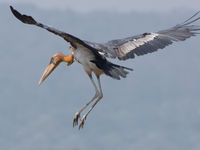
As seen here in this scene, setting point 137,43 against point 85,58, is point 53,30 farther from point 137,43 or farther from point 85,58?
point 137,43

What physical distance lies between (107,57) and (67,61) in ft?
4.67

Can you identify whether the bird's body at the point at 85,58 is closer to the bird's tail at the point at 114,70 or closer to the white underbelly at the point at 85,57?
the white underbelly at the point at 85,57

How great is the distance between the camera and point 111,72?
12.5m

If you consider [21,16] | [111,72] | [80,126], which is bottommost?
[80,126]

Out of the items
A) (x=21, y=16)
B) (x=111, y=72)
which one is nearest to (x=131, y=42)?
(x=111, y=72)

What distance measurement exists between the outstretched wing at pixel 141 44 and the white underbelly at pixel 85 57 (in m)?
0.23

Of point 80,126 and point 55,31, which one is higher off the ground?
point 55,31

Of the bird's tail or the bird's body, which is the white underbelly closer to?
the bird's body

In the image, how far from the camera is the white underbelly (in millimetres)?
A: 12898

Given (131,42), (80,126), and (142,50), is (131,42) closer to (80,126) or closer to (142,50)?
(142,50)

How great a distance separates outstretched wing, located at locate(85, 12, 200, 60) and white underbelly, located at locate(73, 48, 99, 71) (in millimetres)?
229

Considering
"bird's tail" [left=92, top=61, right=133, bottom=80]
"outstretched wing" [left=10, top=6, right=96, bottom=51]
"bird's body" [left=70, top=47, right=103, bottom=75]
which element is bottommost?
"bird's tail" [left=92, top=61, right=133, bottom=80]

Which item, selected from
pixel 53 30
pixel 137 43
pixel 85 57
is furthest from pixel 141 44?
pixel 53 30

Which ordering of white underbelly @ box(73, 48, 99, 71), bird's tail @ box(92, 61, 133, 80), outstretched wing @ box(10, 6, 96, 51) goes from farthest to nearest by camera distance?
white underbelly @ box(73, 48, 99, 71)
bird's tail @ box(92, 61, 133, 80)
outstretched wing @ box(10, 6, 96, 51)
